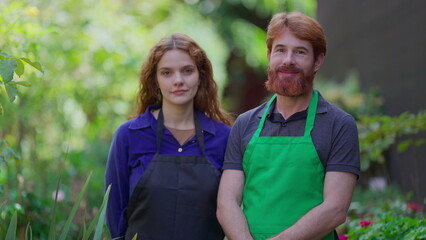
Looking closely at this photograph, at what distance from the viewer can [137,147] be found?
3.45 metres

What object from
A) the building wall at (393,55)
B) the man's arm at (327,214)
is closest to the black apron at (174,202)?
the man's arm at (327,214)

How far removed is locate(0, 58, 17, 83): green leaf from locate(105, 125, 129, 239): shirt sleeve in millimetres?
880

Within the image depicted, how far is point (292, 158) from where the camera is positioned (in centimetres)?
298

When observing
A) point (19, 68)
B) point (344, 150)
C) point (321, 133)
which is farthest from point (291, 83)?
point (19, 68)

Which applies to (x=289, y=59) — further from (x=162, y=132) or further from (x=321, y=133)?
(x=162, y=132)

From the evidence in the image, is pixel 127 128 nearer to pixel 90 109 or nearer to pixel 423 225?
pixel 423 225

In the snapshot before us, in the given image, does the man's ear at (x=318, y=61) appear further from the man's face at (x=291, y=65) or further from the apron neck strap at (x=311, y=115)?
the apron neck strap at (x=311, y=115)

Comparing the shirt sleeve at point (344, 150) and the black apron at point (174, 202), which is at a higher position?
the shirt sleeve at point (344, 150)

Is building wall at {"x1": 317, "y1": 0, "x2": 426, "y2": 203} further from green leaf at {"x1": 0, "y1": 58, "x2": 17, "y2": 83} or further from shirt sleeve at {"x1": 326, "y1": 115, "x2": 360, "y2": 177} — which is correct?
green leaf at {"x1": 0, "y1": 58, "x2": 17, "y2": 83}

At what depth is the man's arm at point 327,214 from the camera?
9.39 ft

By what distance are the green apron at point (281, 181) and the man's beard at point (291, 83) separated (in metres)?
0.09

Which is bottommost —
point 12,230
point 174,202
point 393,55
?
point 12,230

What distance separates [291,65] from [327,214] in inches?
25.4

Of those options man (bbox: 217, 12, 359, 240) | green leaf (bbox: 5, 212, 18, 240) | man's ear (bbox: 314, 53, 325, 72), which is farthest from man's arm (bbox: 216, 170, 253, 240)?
green leaf (bbox: 5, 212, 18, 240)
